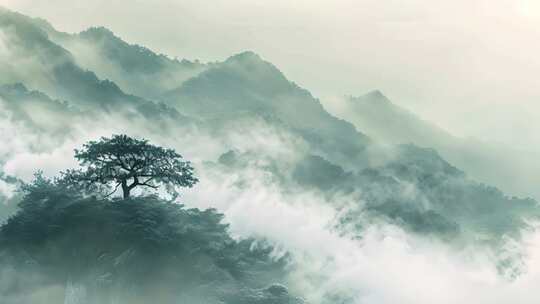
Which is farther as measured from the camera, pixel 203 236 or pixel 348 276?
pixel 348 276

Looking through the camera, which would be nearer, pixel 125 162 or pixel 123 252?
pixel 123 252

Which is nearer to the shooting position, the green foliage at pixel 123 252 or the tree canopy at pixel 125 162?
the green foliage at pixel 123 252

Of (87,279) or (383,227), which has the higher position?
(383,227)

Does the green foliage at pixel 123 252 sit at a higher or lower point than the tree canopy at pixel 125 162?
lower

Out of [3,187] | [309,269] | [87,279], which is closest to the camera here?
[87,279]

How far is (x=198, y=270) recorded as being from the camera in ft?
262

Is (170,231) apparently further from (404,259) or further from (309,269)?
(404,259)

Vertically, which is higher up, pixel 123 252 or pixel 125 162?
pixel 125 162

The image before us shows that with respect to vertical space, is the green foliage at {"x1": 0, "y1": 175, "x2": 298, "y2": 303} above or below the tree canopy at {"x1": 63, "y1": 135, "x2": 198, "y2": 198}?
below

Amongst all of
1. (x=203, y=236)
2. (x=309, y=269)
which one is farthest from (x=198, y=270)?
(x=309, y=269)

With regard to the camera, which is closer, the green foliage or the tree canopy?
the green foliage

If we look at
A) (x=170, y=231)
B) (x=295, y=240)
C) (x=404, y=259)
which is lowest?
(x=170, y=231)

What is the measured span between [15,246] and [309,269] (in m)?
45.1

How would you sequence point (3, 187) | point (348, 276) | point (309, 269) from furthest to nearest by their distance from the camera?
point (3, 187), point (348, 276), point (309, 269)
